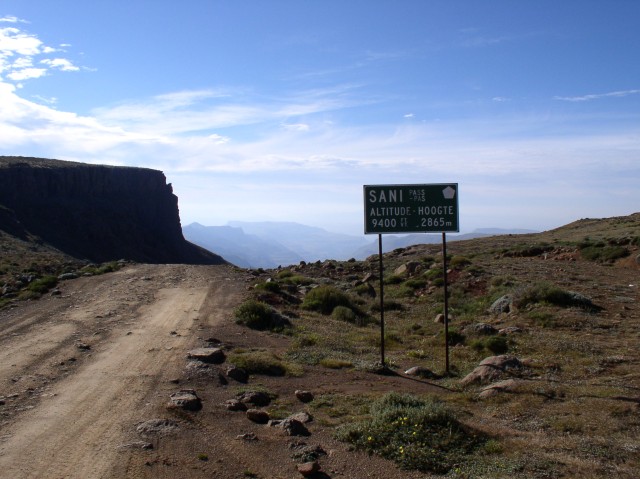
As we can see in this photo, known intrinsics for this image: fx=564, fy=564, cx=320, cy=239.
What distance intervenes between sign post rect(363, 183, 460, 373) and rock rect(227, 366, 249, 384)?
3.30 meters

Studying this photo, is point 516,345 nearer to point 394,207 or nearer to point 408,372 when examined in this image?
point 408,372

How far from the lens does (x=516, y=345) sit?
1377 centimetres

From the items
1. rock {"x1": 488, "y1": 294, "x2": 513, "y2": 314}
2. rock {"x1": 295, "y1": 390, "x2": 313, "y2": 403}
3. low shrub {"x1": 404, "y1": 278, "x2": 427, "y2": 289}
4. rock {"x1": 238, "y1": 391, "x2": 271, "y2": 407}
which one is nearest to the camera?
rock {"x1": 238, "y1": 391, "x2": 271, "y2": 407}

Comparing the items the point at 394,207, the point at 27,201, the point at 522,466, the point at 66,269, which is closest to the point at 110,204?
the point at 27,201

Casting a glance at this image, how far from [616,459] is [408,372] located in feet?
17.9

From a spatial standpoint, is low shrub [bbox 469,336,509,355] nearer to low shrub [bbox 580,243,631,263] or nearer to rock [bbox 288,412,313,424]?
rock [bbox 288,412,313,424]

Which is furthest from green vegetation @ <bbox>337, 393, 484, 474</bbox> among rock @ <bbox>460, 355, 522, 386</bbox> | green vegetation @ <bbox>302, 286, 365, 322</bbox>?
green vegetation @ <bbox>302, 286, 365, 322</bbox>

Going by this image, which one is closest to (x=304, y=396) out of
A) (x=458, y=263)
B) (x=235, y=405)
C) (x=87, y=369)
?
(x=235, y=405)

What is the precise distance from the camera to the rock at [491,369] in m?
10.7

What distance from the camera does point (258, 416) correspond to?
8391mm

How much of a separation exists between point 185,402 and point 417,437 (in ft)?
11.9

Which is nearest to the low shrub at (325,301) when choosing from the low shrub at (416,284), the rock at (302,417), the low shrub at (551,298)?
the low shrub at (416,284)

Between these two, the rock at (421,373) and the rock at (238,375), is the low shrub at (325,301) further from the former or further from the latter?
the rock at (238,375)

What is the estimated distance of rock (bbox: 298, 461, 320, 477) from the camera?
262 inches
